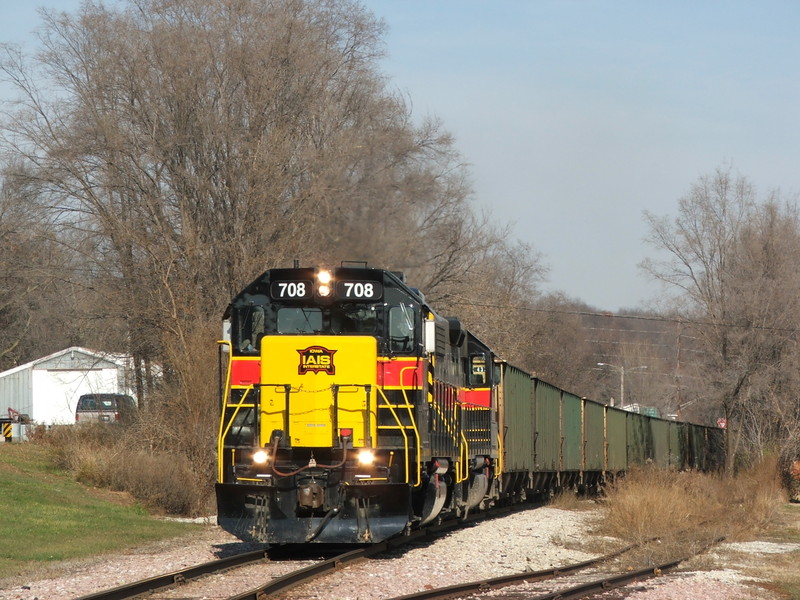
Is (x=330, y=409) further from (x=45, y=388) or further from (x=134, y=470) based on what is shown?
(x=45, y=388)

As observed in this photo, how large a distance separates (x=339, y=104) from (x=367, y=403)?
1998cm

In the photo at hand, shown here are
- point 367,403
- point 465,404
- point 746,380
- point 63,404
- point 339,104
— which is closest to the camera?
point 367,403

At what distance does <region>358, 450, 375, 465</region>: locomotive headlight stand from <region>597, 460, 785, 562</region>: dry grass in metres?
4.30

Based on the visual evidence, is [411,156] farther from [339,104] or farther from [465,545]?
[465,545]

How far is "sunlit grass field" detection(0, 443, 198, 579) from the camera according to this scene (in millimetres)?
13797

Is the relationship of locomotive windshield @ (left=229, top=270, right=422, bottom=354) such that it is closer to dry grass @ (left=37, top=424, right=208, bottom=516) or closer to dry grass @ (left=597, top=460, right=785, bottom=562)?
dry grass @ (left=597, top=460, right=785, bottom=562)

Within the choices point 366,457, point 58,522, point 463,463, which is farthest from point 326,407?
point 58,522

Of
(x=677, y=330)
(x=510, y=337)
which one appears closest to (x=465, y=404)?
(x=510, y=337)

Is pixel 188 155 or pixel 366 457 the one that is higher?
pixel 188 155

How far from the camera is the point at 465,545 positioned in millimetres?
14500

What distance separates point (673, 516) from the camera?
1744 cm

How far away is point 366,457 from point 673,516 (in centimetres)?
757

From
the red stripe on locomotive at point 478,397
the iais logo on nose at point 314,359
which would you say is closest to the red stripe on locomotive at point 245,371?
the iais logo on nose at point 314,359

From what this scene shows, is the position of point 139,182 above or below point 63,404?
above
